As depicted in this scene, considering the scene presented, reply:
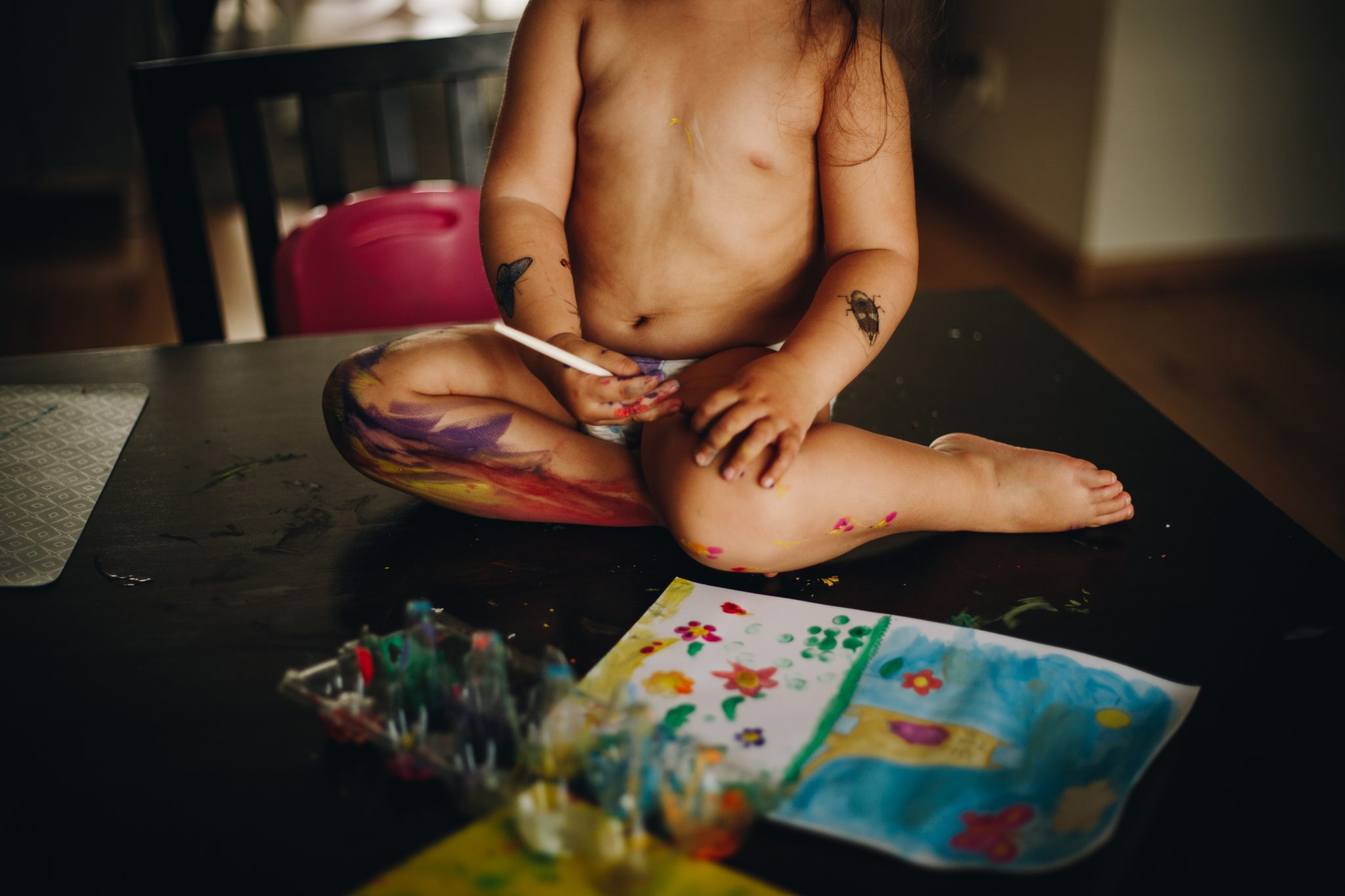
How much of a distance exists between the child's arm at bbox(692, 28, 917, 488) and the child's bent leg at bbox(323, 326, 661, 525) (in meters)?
0.16

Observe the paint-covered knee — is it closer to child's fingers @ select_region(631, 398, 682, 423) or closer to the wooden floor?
child's fingers @ select_region(631, 398, 682, 423)

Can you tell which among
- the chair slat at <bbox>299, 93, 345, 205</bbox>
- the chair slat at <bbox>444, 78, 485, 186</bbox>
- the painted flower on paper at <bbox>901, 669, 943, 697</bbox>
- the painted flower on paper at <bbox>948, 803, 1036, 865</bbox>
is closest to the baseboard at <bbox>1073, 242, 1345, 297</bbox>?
the chair slat at <bbox>444, 78, 485, 186</bbox>

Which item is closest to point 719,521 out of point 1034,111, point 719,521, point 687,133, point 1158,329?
point 719,521

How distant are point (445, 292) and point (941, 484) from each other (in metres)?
0.79

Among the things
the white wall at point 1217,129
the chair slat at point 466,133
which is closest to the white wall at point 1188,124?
the white wall at point 1217,129

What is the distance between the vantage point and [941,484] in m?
0.76

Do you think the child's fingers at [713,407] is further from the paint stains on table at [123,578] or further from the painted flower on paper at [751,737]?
the paint stains on table at [123,578]

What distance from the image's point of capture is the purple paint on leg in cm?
57

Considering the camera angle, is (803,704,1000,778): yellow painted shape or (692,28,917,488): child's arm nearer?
(803,704,1000,778): yellow painted shape

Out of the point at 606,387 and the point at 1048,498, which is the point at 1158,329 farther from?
the point at 606,387

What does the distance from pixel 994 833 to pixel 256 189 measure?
3.73 ft

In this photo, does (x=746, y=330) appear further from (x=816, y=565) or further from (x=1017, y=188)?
Answer: (x=1017, y=188)

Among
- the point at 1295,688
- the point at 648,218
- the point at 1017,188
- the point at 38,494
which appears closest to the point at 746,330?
the point at 648,218

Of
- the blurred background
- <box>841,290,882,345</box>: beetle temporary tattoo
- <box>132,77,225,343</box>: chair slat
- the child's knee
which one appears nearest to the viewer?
the child's knee
